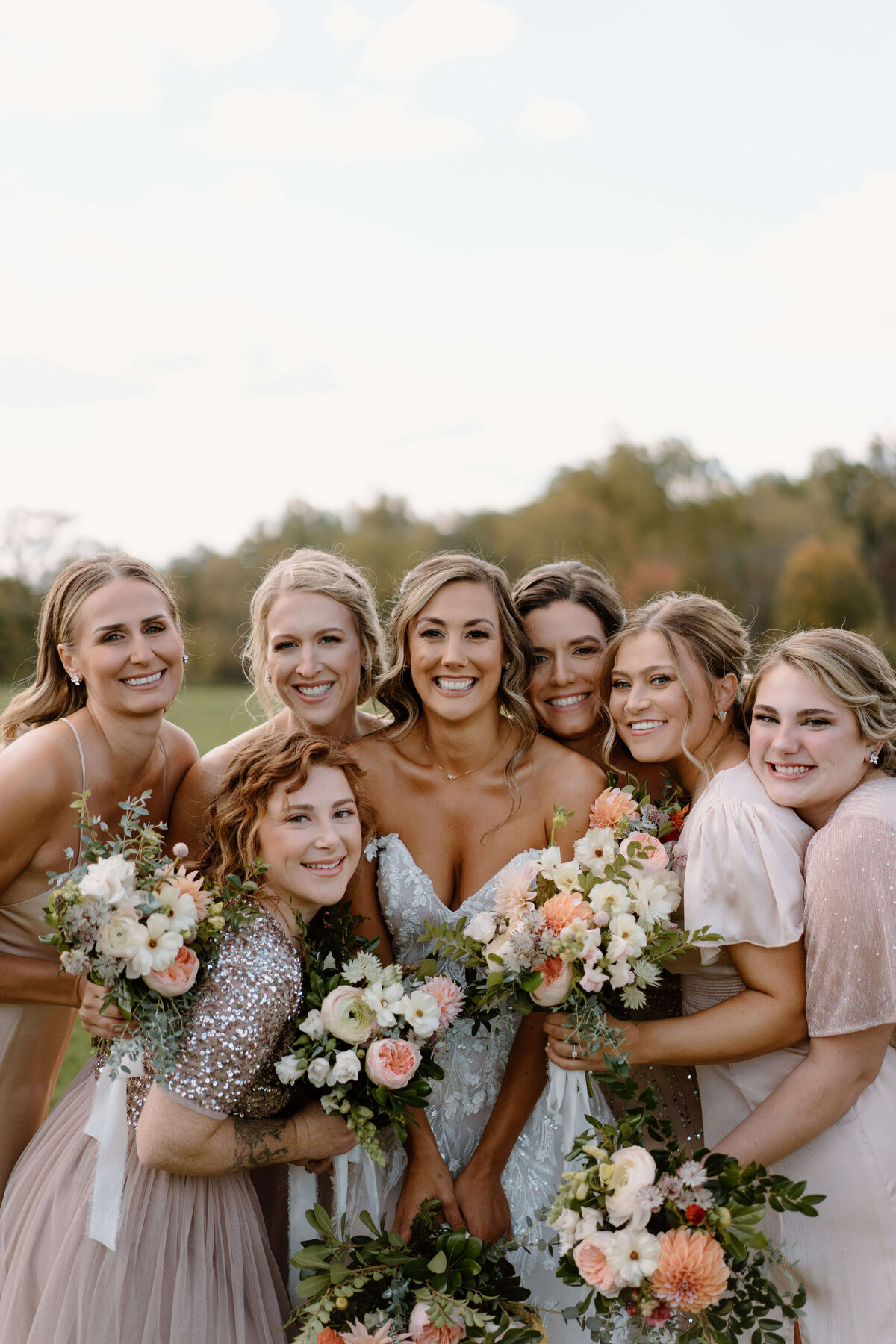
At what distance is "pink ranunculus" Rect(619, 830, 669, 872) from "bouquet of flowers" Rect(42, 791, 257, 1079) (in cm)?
140

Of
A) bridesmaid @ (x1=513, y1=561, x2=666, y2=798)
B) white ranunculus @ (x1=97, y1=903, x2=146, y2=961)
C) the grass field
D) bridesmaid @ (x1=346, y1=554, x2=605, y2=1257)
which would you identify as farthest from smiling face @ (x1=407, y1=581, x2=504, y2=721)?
the grass field

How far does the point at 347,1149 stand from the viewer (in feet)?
12.0

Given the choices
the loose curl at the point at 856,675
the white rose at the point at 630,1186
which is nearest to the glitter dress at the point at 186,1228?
the white rose at the point at 630,1186

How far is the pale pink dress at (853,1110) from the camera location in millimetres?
3564

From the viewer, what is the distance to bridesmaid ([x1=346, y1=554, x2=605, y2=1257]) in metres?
4.13

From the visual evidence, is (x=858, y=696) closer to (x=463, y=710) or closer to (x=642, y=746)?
(x=642, y=746)

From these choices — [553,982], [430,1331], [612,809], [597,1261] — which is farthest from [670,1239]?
[612,809]

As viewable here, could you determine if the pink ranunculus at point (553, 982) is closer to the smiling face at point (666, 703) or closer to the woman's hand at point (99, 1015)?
the smiling face at point (666, 703)

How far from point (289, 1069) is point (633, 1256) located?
1.17 meters

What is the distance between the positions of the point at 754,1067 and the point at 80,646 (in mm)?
3126

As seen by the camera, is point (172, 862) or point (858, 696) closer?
point (172, 862)

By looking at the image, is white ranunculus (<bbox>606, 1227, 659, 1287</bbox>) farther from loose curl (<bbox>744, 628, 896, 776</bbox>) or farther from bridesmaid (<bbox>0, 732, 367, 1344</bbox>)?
loose curl (<bbox>744, 628, 896, 776</bbox>)

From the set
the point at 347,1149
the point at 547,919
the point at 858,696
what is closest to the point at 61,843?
the point at 347,1149

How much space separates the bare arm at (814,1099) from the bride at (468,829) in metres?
0.82
